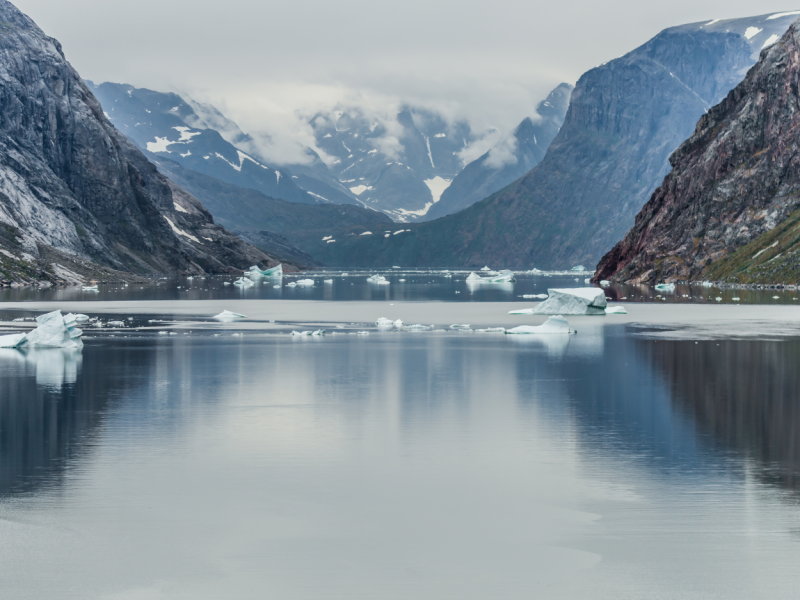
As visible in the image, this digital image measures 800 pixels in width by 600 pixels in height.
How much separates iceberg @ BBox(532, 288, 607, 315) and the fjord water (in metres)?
47.5

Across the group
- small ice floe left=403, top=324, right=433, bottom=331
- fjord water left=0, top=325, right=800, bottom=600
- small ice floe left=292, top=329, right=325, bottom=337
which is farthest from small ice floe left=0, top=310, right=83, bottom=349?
small ice floe left=403, top=324, right=433, bottom=331

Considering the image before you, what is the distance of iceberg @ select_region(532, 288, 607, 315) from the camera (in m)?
95.1

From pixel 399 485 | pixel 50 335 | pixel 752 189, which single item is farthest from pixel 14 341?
pixel 752 189

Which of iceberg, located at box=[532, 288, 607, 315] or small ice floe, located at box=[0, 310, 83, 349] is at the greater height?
iceberg, located at box=[532, 288, 607, 315]

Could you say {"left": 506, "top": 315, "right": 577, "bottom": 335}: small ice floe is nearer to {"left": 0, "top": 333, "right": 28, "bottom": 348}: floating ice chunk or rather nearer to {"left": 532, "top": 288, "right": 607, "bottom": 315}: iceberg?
{"left": 532, "top": 288, "right": 607, "bottom": 315}: iceberg

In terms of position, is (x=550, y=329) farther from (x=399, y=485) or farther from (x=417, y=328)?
(x=399, y=485)

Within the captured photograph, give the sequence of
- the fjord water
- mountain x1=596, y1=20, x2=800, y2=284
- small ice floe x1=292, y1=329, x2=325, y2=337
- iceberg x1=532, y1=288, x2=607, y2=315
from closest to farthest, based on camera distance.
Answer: the fjord water < small ice floe x1=292, y1=329, x2=325, y2=337 < iceberg x1=532, y1=288, x2=607, y2=315 < mountain x1=596, y1=20, x2=800, y2=284

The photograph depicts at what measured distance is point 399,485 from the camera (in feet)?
81.6

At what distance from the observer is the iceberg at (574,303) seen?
95.1 metres

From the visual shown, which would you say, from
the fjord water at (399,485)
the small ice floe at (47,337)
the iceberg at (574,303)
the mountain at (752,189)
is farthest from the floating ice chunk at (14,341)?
the mountain at (752,189)

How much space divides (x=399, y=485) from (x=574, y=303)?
2898 inches

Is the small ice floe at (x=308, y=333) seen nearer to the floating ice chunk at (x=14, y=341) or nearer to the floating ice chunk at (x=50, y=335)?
the floating ice chunk at (x=50, y=335)

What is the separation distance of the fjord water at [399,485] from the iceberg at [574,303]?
4752 cm

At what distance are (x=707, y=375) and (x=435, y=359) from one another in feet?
52.0
